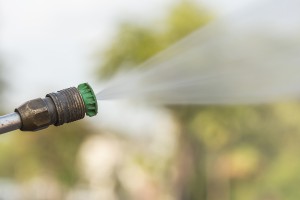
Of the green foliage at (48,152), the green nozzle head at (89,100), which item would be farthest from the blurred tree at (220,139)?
the green nozzle head at (89,100)

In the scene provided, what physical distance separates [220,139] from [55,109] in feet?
87.7

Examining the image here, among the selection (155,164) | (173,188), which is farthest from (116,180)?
(173,188)

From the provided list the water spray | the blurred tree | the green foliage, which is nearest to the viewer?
the water spray

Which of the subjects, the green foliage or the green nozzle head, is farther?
the green foliage

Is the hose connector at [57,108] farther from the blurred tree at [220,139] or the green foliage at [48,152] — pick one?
the green foliage at [48,152]

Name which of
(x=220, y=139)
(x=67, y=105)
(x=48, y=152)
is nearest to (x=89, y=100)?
(x=67, y=105)

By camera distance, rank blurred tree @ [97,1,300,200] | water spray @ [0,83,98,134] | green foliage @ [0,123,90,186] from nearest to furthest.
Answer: water spray @ [0,83,98,134] → blurred tree @ [97,1,300,200] → green foliage @ [0,123,90,186]

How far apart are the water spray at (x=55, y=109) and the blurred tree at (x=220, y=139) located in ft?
77.2

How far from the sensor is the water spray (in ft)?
6.16

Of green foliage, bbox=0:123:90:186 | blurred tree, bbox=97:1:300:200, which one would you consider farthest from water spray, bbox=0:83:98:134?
green foliage, bbox=0:123:90:186

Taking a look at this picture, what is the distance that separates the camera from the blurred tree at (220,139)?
26406 mm

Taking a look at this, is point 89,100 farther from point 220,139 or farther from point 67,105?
point 220,139

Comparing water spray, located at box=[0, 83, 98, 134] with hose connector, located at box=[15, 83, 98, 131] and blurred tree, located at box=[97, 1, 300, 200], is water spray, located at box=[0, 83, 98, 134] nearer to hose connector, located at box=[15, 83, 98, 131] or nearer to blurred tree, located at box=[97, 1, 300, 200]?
hose connector, located at box=[15, 83, 98, 131]

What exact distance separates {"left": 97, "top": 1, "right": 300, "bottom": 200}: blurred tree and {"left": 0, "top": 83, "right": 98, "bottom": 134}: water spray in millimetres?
23520
